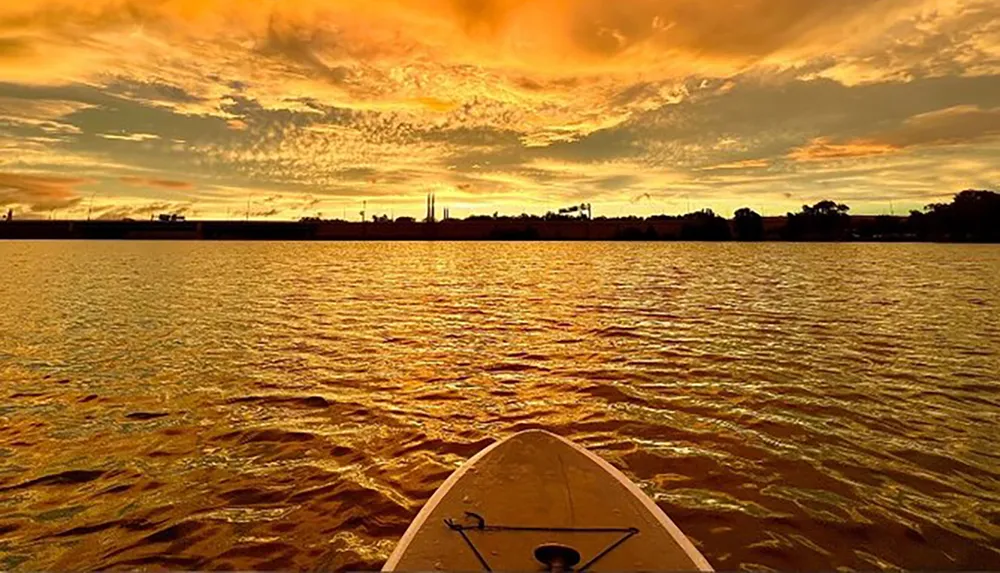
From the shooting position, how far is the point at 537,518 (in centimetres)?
555

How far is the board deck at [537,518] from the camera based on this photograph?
4.86m

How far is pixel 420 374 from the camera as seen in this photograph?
15.6m

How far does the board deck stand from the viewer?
4859 millimetres

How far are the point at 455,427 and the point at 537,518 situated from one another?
5.96m

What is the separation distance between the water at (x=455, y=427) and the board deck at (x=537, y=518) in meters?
1.68

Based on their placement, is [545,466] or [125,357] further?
[125,357]

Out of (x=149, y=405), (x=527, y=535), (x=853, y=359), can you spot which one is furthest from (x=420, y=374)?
(x=853, y=359)

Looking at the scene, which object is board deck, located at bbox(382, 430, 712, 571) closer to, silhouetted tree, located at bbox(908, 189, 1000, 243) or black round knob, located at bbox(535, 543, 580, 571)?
black round knob, located at bbox(535, 543, 580, 571)

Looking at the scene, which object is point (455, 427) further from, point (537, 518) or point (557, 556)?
point (557, 556)

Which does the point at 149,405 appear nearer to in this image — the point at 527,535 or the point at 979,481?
the point at 527,535

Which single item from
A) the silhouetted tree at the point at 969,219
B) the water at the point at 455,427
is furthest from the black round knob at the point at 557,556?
the silhouetted tree at the point at 969,219

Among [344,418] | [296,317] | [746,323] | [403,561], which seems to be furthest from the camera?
[296,317]

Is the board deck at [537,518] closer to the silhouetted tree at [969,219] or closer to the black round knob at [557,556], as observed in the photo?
the black round knob at [557,556]

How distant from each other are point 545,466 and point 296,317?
22.1 metres
